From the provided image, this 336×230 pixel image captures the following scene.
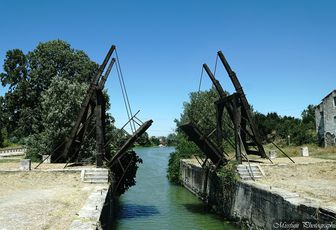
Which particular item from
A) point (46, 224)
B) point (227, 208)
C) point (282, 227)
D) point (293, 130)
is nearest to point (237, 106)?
point (227, 208)

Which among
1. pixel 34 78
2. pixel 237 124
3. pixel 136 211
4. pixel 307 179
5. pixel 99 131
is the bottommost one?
pixel 136 211

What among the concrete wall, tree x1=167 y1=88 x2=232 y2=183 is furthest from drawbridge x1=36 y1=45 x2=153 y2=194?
the concrete wall

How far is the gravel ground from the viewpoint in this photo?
10188 millimetres

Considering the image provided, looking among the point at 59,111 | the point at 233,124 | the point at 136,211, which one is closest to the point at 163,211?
the point at 136,211

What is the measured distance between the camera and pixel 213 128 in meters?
45.1

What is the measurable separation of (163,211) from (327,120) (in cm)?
2731

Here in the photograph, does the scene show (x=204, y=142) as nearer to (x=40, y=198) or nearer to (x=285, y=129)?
(x=40, y=198)

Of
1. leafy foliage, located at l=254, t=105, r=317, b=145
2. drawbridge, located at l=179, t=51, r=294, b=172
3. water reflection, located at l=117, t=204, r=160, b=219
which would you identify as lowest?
water reflection, located at l=117, t=204, r=160, b=219

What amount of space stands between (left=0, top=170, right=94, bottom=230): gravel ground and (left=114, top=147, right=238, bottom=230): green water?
314cm

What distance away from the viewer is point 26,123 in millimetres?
34719

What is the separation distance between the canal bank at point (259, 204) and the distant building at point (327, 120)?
2181 centimetres

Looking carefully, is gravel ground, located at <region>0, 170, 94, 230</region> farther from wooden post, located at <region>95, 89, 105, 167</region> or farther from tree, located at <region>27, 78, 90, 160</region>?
tree, located at <region>27, 78, 90, 160</region>

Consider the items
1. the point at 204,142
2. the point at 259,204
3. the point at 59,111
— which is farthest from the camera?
the point at 59,111

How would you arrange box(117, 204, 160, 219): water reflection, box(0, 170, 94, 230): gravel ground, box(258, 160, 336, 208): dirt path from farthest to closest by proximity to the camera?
box(117, 204, 160, 219): water reflection
box(258, 160, 336, 208): dirt path
box(0, 170, 94, 230): gravel ground
